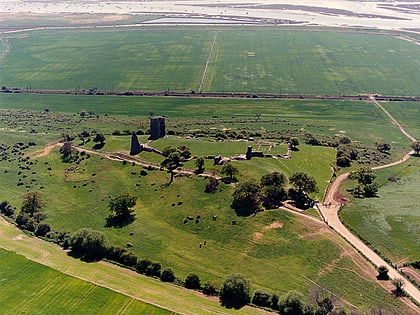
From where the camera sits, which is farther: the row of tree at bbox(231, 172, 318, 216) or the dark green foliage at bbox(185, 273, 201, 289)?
the row of tree at bbox(231, 172, 318, 216)

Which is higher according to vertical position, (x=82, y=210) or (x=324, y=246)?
(x=324, y=246)

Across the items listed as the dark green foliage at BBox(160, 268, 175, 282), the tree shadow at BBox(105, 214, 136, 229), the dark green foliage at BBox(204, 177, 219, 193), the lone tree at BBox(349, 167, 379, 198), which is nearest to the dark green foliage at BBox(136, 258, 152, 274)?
the dark green foliage at BBox(160, 268, 175, 282)

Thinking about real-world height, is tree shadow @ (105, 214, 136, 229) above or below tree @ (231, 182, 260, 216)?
below

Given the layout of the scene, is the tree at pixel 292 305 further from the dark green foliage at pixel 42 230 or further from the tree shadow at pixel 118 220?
the dark green foliage at pixel 42 230

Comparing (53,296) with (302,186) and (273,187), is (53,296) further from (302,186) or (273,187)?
(302,186)

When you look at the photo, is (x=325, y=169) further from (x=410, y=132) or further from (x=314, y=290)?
(x=410, y=132)

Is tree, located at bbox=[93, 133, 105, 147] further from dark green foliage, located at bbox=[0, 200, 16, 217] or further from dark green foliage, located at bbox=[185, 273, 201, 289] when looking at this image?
dark green foliage, located at bbox=[185, 273, 201, 289]

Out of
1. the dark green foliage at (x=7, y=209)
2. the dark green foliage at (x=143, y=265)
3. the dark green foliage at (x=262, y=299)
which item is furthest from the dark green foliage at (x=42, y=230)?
the dark green foliage at (x=262, y=299)

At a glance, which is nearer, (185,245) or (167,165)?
(185,245)

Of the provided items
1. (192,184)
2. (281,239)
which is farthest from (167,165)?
(281,239)
